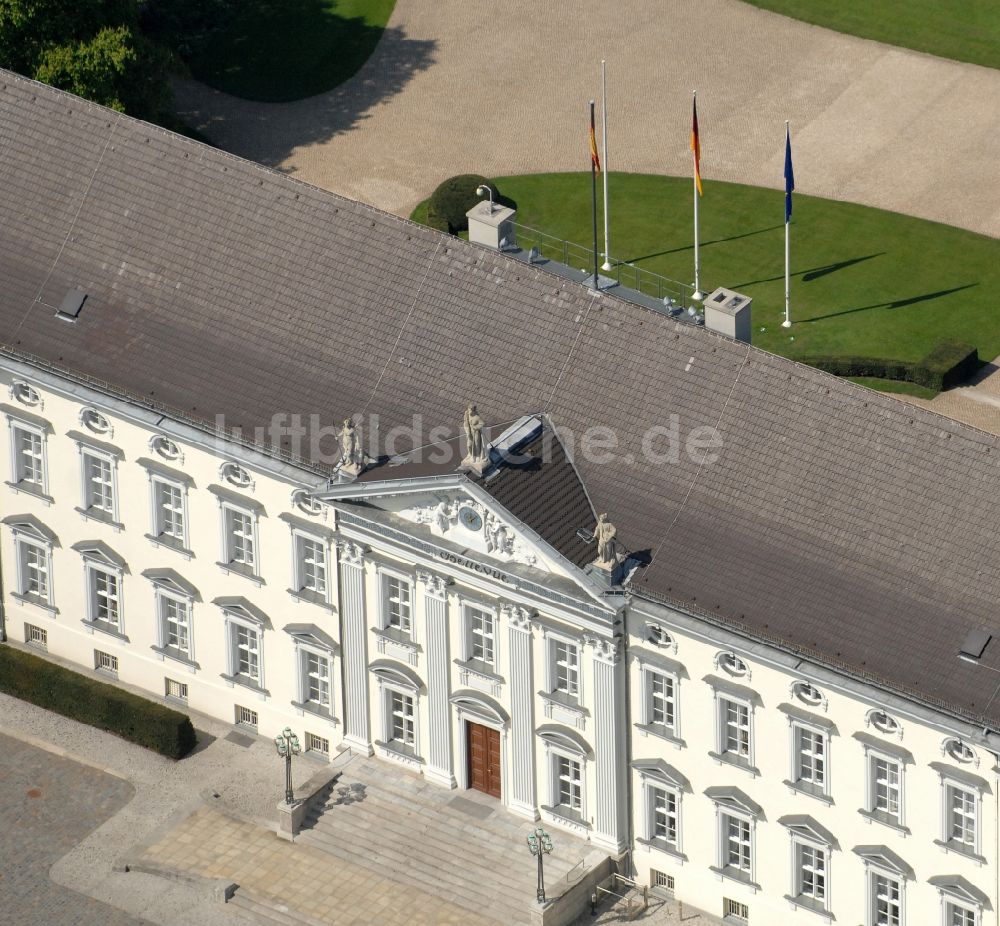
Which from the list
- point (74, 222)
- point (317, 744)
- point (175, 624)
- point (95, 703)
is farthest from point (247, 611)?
point (74, 222)

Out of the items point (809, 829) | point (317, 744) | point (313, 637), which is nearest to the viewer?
point (809, 829)

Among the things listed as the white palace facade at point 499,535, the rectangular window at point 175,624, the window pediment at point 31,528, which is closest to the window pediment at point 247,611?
the white palace facade at point 499,535

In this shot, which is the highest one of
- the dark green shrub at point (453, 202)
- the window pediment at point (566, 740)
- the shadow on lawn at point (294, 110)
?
the shadow on lawn at point (294, 110)

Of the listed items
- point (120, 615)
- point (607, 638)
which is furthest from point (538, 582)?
point (120, 615)

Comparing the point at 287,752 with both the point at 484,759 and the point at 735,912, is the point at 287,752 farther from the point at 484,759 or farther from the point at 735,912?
the point at 735,912

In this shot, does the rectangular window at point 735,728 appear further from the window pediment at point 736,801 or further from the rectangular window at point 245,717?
the rectangular window at point 245,717

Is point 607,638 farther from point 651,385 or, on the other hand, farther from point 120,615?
point 120,615
